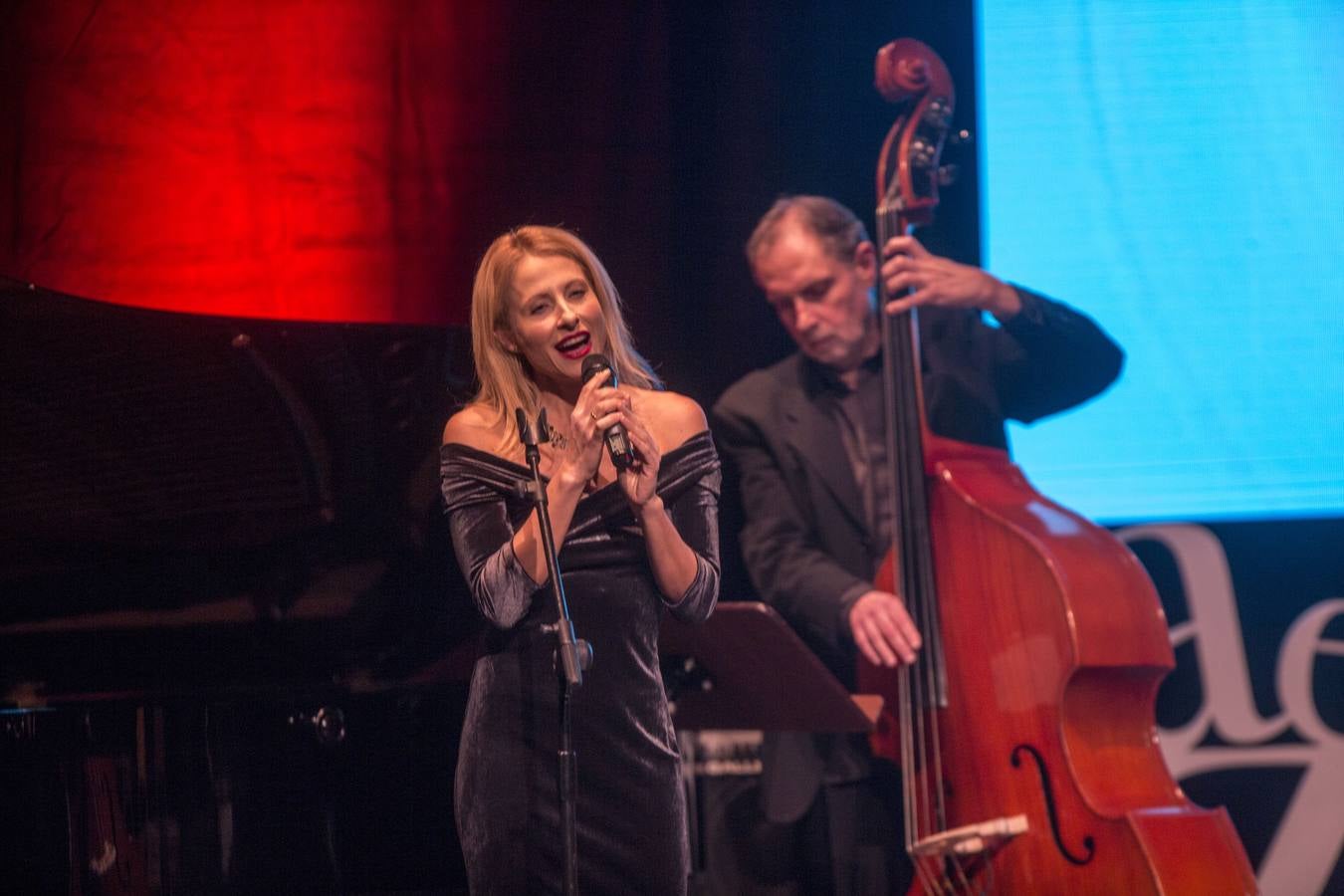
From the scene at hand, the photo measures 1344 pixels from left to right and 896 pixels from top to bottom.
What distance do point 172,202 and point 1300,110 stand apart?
10.3 ft

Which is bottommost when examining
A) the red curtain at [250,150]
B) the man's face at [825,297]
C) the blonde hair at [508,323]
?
the blonde hair at [508,323]

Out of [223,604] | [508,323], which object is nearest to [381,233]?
[223,604]

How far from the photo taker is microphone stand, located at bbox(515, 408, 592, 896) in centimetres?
184

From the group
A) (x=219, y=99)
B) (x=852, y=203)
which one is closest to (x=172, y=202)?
(x=219, y=99)

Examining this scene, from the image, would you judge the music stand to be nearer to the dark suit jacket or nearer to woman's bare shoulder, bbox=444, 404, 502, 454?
the dark suit jacket

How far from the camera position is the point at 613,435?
1869mm

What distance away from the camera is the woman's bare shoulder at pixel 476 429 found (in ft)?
6.96

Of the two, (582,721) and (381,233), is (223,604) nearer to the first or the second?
(582,721)

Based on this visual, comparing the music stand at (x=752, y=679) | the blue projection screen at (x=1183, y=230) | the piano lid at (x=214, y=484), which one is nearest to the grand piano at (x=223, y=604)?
the piano lid at (x=214, y=484)

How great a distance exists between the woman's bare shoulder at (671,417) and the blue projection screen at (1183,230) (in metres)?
1.91

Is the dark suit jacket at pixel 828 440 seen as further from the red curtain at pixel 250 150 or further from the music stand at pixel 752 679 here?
the red curtain at pixel 250 150

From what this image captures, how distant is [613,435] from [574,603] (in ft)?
1.02

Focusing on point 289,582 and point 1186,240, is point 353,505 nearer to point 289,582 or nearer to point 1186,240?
point 289,582

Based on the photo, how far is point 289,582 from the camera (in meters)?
2.99
